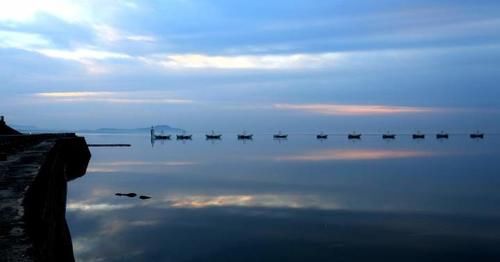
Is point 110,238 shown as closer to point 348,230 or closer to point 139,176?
point 348,230

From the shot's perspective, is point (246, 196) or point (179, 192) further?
point (179, 192)

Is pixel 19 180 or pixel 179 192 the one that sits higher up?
pixel 19 180

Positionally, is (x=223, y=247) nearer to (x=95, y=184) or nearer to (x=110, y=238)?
(x=110, y=238)

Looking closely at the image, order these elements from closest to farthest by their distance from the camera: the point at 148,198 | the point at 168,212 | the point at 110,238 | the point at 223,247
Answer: the point at 223,247 < the point at 110,238 < the point at 168,212 < the point at 148,198

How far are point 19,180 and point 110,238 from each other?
→ 8556 millimetres

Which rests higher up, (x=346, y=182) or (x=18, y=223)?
(x=18, y=223)

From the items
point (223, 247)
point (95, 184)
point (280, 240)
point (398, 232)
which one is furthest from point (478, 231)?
point (95, 184)

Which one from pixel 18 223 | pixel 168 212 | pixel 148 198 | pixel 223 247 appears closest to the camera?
pixel 18 223

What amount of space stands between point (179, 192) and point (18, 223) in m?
25.3

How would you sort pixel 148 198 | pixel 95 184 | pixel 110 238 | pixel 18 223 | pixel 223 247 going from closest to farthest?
1. pixel 18 223
2. pixel 223 247
3. pixel 110 238
4. pixel 148 198
5. pixel 95 184

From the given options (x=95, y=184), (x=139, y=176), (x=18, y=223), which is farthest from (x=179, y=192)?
(x=18, y=223)

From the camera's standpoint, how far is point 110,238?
1761cm

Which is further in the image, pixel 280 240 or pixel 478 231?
pixel 478 231

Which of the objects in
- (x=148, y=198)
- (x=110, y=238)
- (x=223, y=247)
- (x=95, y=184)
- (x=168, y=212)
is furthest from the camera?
(x=95, y=184)
